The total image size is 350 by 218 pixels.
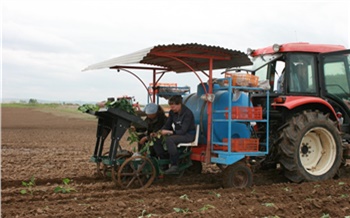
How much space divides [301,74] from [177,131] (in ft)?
8.31

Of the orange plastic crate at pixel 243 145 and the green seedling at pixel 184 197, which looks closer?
the green seedling at pixel 184 197

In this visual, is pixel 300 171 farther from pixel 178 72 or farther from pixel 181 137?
pixel 178 72

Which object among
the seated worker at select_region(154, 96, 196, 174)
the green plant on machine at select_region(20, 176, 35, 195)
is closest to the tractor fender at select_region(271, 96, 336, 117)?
the seated worker at select_region(154, 96, 196, 174)

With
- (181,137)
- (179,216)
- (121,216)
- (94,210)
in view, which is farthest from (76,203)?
(181,137)

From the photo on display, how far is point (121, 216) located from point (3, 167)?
5.40m

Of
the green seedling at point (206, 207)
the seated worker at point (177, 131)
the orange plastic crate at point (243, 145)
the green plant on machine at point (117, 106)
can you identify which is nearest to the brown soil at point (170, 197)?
the green seedling at point (206, 207)

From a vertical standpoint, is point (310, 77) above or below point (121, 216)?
above

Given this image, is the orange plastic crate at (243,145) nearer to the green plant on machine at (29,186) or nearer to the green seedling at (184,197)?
the green seedling at (184,197)

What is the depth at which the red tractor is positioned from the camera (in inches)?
332

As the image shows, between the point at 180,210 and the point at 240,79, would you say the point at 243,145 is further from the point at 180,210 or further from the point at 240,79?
the point at 180,210

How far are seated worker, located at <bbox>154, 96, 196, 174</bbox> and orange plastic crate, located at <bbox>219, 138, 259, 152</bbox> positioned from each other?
0.56 meters

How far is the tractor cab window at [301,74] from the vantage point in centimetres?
873

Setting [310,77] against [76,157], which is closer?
[310,77]

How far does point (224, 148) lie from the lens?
26.9 feet
